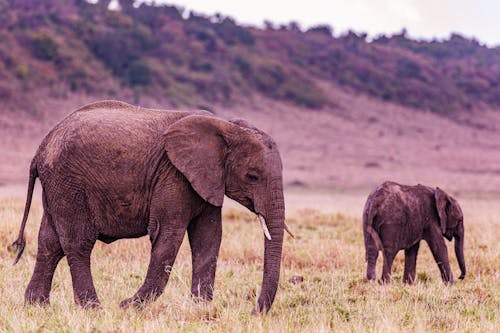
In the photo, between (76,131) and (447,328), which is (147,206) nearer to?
(76,131)

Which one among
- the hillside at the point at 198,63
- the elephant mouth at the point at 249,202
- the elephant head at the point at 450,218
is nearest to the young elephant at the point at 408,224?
the elephant head at the point at 450,218

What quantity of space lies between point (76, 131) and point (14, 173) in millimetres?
23320

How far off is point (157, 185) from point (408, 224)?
12.6 ft

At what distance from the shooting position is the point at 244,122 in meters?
6.55

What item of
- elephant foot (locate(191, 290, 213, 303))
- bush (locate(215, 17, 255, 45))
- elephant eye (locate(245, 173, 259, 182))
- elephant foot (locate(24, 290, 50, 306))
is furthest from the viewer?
bush (locate(215, 17, 255, 45))

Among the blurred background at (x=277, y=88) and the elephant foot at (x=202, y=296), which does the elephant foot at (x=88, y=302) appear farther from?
the blurred background at (x=277, y=88)

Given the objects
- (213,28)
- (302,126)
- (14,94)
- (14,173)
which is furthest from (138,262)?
(213,28)

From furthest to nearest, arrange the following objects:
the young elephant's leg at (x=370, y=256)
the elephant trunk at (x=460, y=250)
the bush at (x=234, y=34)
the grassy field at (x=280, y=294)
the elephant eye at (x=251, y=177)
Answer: the bush at (x=234, y=34) → the elephant trunk at (x=460, y=250) → the young elephant's leg at (x=370, y=256) → the elephant eye at (x=251, y=177) → the grassy field at (x=280, y=294)

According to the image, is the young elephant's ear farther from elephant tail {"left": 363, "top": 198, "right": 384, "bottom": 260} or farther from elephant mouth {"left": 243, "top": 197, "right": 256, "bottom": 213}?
elephant mouth {"left": 243, "top": 197, "right": 256, "bottom": 213}

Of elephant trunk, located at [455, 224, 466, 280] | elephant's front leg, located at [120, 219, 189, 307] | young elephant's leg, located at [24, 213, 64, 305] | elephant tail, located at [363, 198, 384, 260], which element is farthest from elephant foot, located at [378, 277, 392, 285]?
young elephant's leg, located at [24, 213, 64, 305]

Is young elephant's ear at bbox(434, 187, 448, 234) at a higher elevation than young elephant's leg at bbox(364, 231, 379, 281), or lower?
higher

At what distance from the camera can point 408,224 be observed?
915 cm

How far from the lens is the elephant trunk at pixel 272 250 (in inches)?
239

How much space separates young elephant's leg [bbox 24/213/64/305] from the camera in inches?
270
